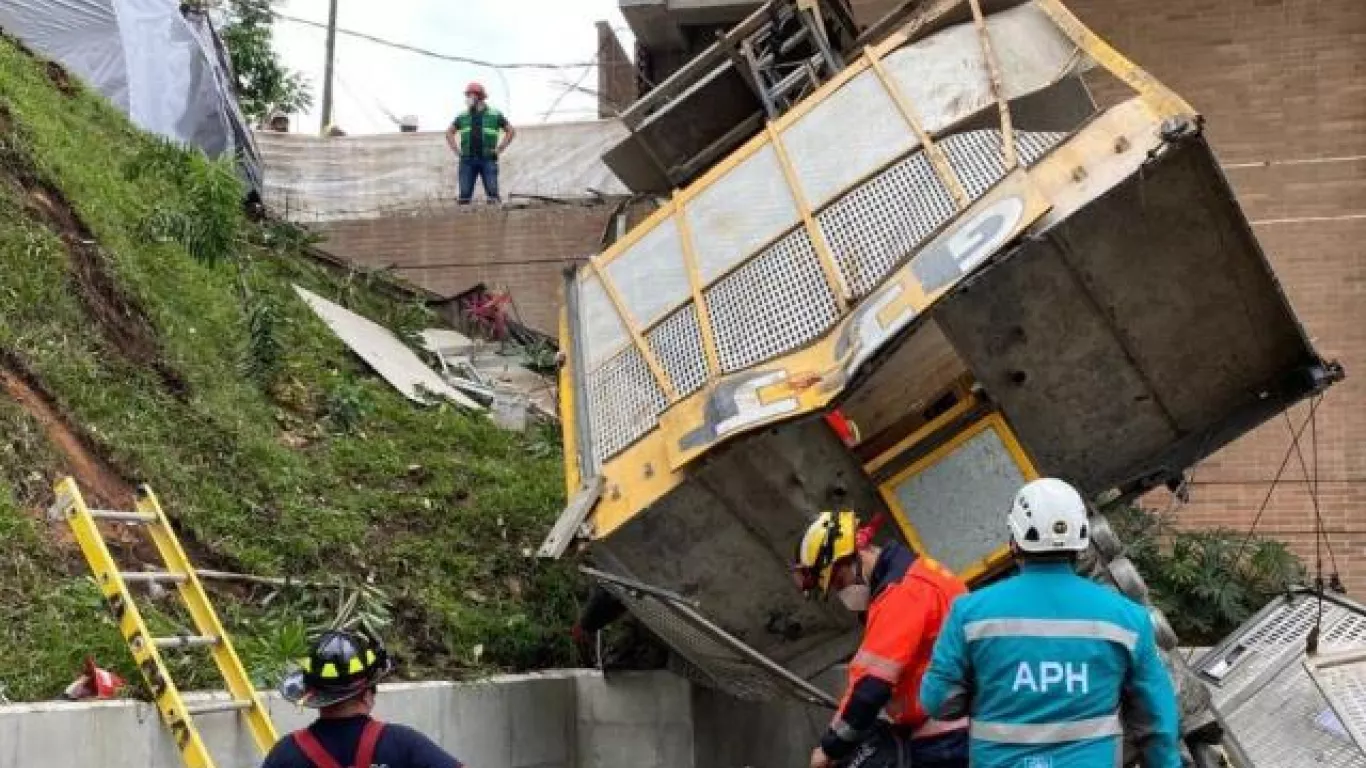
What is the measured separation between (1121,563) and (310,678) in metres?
3.32

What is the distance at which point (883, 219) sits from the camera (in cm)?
594

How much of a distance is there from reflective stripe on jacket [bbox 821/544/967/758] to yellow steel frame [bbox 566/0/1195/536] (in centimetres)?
139

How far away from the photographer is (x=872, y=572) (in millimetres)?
4469

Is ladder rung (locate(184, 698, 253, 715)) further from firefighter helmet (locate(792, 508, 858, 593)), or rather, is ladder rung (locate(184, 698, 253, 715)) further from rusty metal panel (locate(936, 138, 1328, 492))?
rusty metal panel (locate(936, 138, 1328, 492))

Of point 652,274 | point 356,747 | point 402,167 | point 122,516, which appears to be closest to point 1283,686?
point 652,274

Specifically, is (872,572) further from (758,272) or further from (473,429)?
(473,429)

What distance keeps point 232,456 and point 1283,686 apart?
5133 millimetres

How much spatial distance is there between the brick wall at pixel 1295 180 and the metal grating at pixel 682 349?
6010mm

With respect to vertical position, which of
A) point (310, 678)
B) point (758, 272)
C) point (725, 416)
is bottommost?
point (310, 678)

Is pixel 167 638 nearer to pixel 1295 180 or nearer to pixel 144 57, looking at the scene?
pixel 1295 180

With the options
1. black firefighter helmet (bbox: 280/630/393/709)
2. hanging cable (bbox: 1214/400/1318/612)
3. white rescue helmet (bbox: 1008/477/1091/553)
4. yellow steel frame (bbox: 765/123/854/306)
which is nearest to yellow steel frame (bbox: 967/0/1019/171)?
yellow steel frame (bbox: 765/123/854/306)

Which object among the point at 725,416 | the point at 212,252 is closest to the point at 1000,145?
the point at 725,416

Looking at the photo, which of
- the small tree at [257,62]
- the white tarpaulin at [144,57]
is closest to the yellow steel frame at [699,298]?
the white tarpaulin at [144,57]

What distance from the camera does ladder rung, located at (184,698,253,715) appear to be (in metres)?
4.79
